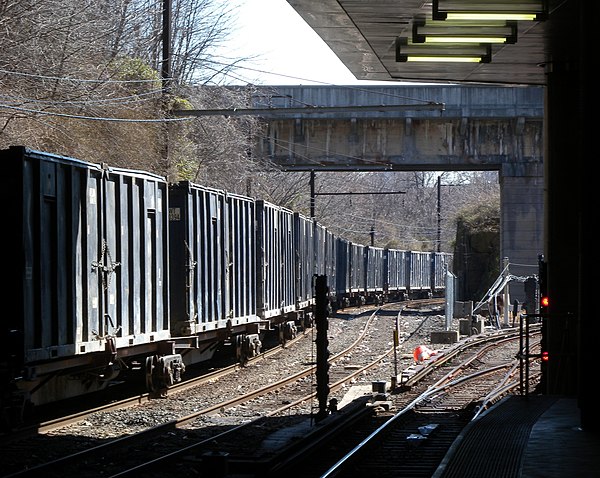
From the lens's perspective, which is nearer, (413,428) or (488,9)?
(488,9)

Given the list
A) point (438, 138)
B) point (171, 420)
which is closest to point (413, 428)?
point (171, 420)

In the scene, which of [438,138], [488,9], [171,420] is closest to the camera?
[488,9]

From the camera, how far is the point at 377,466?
1016 centimetres

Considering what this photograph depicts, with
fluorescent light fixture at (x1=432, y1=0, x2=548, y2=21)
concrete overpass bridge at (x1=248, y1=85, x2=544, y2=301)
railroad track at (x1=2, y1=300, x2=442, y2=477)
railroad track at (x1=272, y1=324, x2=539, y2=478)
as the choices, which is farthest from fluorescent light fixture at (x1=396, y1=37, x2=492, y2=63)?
concrete overpass bridge at (x1=248, y1=85, x2=544, y2=301)

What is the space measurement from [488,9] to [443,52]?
2.55m

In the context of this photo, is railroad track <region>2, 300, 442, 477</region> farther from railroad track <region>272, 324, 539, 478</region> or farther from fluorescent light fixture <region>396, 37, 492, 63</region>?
fluorescent light fixture <region>396, 37, 492, 63</region>

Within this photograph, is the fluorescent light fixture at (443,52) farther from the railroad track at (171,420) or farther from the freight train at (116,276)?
the railroad track at (171,420)

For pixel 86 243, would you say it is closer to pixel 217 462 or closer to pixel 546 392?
pixel 217 462

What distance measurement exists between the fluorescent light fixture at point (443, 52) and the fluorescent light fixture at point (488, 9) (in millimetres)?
1786

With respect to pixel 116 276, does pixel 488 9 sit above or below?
above

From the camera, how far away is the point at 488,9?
37.3ft

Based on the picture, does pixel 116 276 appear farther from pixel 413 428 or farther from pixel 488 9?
pixel 488 9

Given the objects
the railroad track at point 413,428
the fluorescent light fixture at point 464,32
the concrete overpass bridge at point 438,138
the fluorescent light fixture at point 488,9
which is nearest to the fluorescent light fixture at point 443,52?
the fluorescent light fixture at point 464,32

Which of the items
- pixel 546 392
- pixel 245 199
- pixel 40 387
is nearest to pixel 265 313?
pixel 245 199
